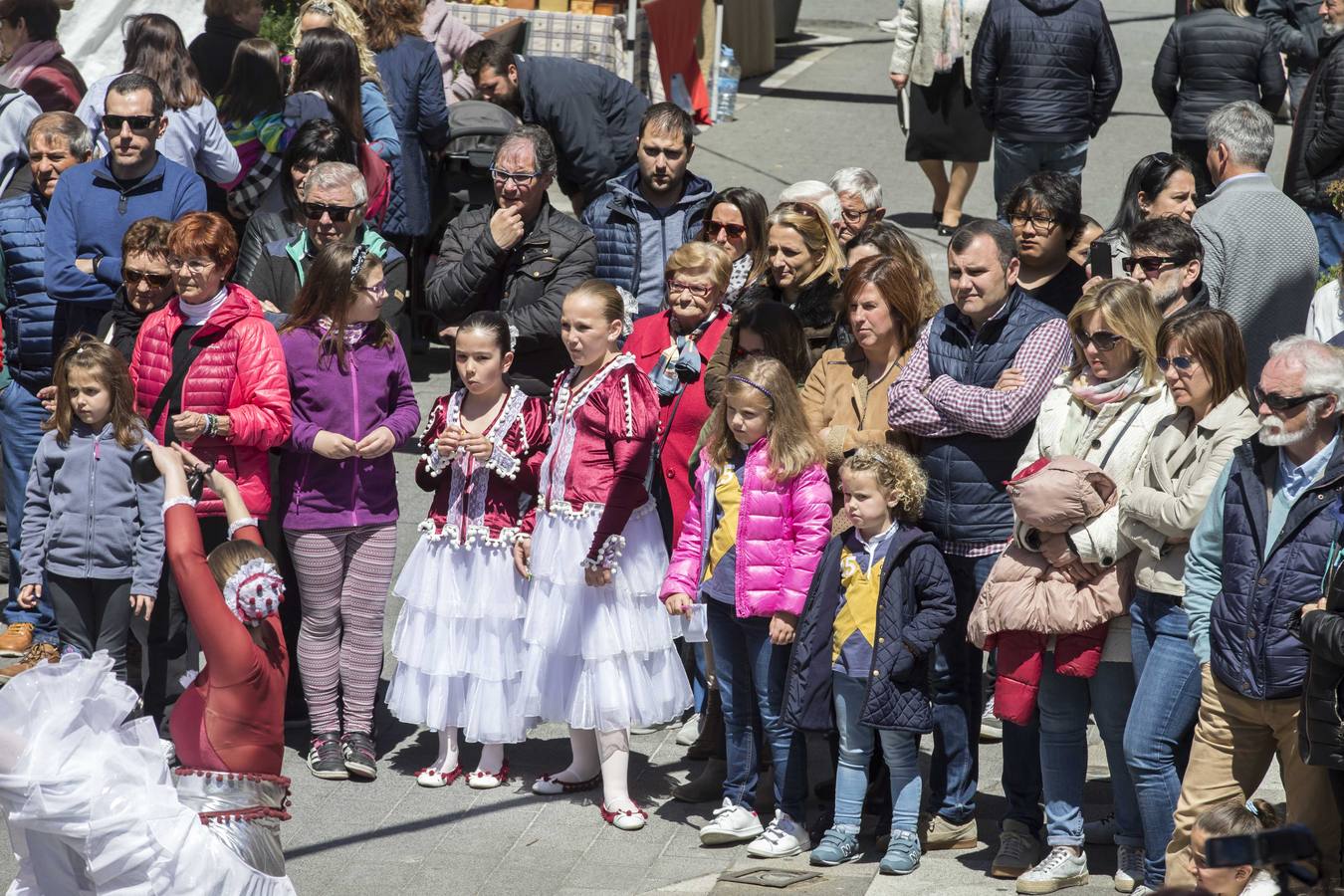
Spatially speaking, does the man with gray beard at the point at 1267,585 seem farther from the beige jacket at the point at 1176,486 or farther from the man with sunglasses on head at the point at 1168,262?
the man with sunglasses on head at the point at 1168,262

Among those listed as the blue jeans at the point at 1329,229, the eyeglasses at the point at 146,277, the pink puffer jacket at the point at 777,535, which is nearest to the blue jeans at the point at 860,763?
the pink puffer jacket at the point at 777,535

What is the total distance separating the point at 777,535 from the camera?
6.25 meters

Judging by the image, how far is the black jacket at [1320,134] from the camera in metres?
8.44

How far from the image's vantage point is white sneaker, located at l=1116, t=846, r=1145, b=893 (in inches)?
228

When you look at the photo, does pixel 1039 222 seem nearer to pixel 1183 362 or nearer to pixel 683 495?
pixel 1183 362

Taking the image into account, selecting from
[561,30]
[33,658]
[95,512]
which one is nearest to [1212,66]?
[561,30]

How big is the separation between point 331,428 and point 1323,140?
481cm

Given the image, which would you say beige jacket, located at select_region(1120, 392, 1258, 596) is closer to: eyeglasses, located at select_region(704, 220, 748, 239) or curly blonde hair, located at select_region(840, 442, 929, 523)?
curly blonde hair, located at select_region(840, 442, 929, 523)

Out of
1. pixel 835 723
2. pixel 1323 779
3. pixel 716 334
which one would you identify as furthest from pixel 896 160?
pixel 1323 779

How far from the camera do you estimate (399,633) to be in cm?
693

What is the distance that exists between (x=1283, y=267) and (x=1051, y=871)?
267cm

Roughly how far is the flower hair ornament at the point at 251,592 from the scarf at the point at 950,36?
841 centimetres

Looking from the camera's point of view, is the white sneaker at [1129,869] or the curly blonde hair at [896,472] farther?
the curly blonde hair at [896,472]

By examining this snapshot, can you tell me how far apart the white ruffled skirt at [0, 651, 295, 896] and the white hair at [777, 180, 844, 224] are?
11.1 feet
